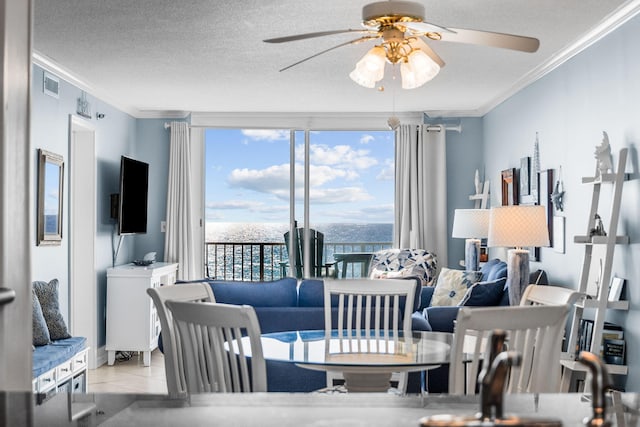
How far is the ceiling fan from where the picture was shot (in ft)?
10.6

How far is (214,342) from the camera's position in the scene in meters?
2.52

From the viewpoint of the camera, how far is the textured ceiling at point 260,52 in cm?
438

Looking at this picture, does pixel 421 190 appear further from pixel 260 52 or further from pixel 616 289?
pixel 616 289

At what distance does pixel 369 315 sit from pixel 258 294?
0.87 m

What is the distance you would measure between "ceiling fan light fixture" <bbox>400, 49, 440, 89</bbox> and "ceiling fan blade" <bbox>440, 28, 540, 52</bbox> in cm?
16

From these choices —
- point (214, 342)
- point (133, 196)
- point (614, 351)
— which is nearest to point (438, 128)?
point (133, 196)

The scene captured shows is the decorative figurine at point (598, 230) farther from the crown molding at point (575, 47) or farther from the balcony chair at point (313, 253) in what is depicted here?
the balcony chair at point (313, 253)

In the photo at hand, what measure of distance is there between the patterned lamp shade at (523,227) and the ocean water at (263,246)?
12.5 feet

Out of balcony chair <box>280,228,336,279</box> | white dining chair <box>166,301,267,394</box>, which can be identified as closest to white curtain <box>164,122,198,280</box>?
balcony chair <box>280,228,336,279</box>

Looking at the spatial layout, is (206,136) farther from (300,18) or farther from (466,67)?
(300,18)

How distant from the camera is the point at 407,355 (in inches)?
119

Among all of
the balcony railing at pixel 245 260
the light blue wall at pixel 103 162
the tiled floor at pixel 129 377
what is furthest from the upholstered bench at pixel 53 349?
the balcony railing at pixel 245 260

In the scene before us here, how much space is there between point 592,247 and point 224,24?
2714 mm

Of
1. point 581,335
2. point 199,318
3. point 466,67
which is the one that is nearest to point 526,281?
point 581,335
